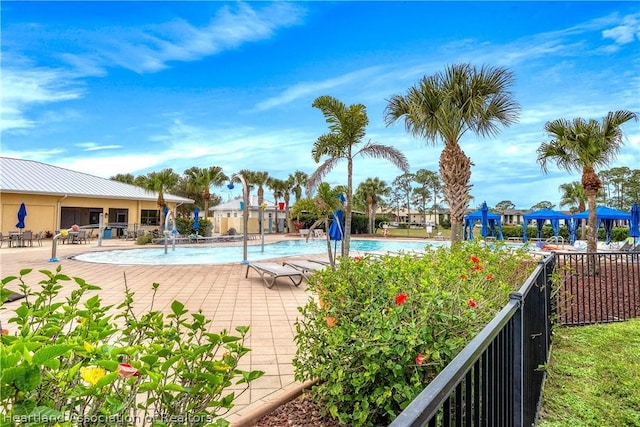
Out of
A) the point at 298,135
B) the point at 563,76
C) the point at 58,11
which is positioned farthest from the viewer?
the point at 298,135

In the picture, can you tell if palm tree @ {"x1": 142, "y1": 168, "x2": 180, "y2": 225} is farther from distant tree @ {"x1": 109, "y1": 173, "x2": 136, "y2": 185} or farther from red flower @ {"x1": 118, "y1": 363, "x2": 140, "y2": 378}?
red flower @ {"x1": 118, "y1": 363, "x2": 140, "y2": 378}

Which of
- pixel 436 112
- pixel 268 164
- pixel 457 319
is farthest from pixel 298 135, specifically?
pixel 457 319

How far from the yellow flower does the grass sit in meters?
3.19

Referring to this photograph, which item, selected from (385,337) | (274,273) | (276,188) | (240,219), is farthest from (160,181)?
(385,337)

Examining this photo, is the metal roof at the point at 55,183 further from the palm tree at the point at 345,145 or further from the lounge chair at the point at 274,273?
the lounge chair at the point at 274,273

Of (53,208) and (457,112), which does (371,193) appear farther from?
(457,112)

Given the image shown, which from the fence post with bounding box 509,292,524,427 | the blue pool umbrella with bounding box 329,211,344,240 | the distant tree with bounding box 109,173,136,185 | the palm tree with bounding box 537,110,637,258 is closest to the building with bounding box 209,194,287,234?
the distant tree with bounding box 109,173,136,185

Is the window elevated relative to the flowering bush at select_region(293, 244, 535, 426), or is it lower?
elevated

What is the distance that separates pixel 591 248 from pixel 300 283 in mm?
8891

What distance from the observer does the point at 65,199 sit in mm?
24359

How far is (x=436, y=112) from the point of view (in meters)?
10.8

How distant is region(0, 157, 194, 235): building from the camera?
2200 cm

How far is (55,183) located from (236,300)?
82.6 feet

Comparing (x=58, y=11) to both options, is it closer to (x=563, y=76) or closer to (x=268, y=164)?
(x=563, y=76)
